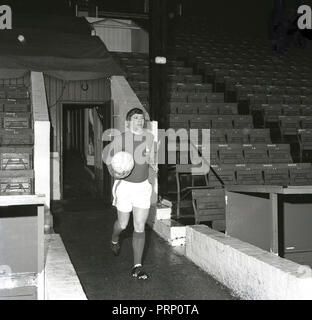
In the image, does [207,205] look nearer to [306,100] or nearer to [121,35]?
[306,100]

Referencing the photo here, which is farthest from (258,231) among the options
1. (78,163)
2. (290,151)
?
(78,163)

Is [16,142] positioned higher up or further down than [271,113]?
further down

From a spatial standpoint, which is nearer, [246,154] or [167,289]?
[167,289]

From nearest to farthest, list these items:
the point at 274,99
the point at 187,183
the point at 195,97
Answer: the point at 187,183
the point at 195,97
the point at 274,99

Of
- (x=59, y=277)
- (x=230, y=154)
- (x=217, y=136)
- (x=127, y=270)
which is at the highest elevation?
(x=217, y=136)

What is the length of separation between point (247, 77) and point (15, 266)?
29.7 ft

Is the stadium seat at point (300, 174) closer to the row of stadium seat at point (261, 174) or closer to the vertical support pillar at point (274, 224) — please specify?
the row of stadium seat at point (261, 174)

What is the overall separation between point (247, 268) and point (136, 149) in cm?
149

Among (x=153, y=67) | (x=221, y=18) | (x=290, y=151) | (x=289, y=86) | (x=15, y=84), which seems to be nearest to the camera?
(x=153, y=67)

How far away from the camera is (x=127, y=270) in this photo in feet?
14.0

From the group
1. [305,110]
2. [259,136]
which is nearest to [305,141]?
[259,136]

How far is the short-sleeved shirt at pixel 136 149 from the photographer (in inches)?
158

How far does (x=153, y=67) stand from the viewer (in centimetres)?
648
